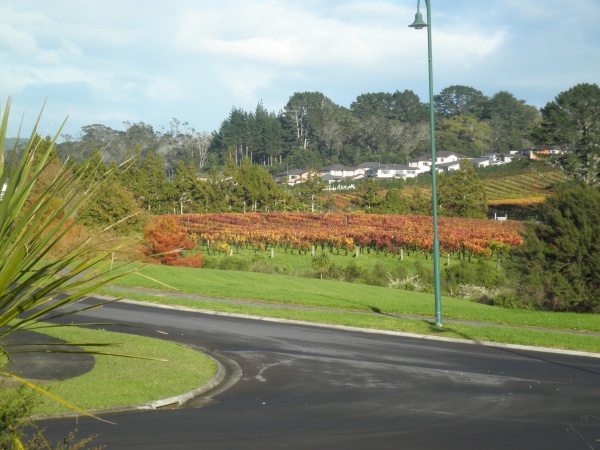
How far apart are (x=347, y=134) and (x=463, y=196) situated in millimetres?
82072

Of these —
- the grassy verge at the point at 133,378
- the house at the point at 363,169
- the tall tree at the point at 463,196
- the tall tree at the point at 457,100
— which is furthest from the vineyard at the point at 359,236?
the tall tree at the point at 457,100

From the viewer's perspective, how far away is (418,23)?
19719 mm

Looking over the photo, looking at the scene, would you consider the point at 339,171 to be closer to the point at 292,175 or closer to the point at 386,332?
the point at 292,175

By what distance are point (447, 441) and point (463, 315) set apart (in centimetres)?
1546

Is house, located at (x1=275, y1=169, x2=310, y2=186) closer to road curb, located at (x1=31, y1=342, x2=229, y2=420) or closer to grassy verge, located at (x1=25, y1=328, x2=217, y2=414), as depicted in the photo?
grassy verge, located at (x1=25, y1=328, x2=217, y2=414)

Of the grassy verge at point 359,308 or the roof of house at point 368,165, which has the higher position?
the roof of house at point 368,165

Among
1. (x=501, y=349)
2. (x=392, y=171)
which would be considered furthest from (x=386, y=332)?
(x=392, y=171)

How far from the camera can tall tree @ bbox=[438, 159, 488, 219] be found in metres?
71.4

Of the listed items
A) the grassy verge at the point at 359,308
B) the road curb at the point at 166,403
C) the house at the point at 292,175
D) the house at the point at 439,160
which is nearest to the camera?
the road curb at the point at 166,403

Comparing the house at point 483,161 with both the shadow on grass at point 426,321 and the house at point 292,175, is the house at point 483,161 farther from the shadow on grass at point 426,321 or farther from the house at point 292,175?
the shadow on grass at point 426,321

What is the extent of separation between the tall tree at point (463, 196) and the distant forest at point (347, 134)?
209ft

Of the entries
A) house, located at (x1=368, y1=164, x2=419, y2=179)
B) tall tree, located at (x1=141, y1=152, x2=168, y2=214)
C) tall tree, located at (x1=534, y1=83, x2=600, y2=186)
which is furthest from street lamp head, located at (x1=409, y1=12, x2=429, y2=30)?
house, located at (x1=368, y1=164, x2=419, y2=179)

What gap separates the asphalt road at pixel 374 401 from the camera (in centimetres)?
927

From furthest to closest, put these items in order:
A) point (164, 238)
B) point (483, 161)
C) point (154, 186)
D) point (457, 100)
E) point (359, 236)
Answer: point (457, 100) < point (483, 161) < point (154, 186) < point (359, 236) < point (164, 238)
